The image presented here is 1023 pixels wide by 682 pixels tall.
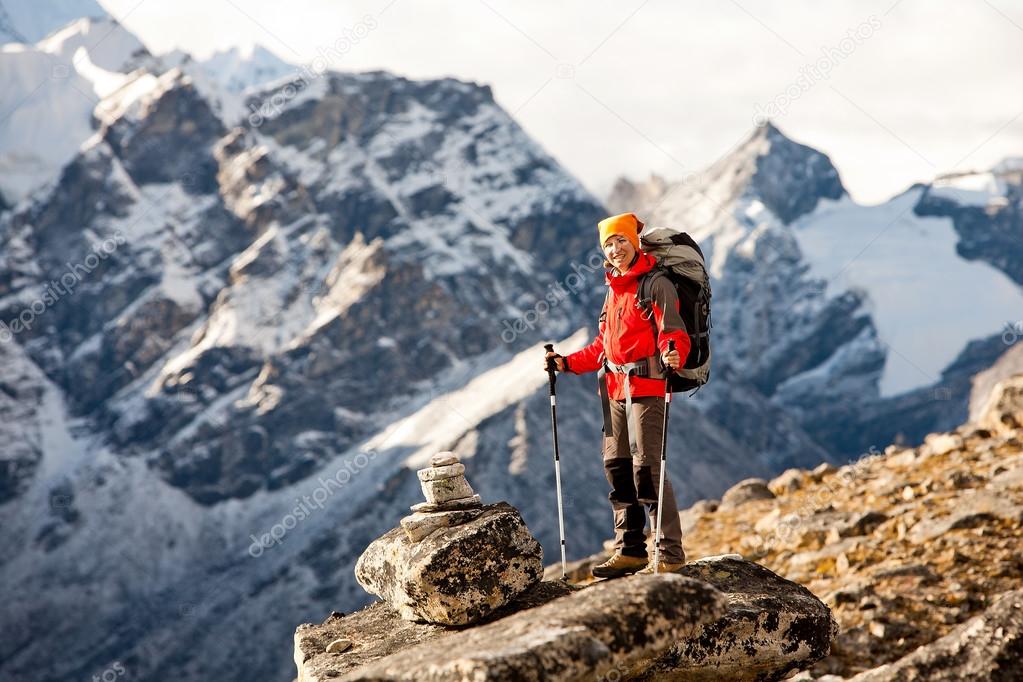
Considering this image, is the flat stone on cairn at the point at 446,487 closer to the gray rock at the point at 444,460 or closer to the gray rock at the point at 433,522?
the gray rock at the point at 444,460

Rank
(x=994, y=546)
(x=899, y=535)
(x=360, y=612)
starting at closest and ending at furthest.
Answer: (x=360, y=612) < (x=994, y=546) < (x=899, y=535)

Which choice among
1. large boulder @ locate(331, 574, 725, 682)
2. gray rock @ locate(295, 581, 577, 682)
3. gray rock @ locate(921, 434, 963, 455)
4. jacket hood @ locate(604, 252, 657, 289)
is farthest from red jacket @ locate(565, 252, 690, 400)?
gray rock @ locate(921, 434, 963, 455)

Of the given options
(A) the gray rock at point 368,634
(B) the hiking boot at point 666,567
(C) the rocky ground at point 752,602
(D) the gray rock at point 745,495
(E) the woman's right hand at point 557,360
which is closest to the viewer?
(C) the rocky ground at point 752,602

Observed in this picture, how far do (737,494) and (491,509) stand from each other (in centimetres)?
1361

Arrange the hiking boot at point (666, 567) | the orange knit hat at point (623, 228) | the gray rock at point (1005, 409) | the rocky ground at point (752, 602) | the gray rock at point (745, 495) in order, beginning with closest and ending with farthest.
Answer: the rocky ground at point (752, 602) < the hiking boot at point (666, 567) < the orange knit hat at point (623, 228) < the gray rock at point (1005, 409) < the gray rock at point (745, 495)

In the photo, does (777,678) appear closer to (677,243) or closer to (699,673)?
(699,673)

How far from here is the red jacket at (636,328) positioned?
998cm

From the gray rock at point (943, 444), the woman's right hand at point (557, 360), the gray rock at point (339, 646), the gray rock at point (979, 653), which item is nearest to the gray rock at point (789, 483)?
the gray rock at point (943, 444)

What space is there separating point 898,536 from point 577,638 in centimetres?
979

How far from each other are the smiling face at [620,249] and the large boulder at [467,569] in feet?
9.04

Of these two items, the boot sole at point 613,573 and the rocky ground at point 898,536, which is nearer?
the boot sole at point 613,573

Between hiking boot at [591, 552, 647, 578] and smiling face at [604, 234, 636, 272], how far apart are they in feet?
9.79

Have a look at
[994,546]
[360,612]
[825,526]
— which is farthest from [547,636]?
[825,526]

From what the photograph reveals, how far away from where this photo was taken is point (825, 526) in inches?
649
